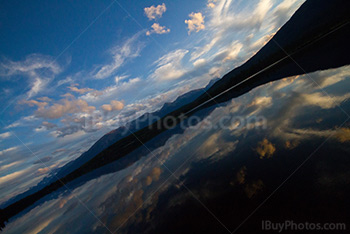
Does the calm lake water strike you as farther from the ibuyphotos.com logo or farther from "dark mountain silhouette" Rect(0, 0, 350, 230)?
"dark mountain silhouette" Rect(0, 0, 350, 230)

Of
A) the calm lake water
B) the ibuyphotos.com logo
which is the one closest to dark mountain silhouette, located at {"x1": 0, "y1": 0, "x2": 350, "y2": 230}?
the calm lake water

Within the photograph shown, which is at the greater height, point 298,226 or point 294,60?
point 298,226

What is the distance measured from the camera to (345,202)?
3365 mm

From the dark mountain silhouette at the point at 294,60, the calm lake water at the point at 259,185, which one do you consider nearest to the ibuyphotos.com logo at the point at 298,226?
the calm lake water at the point at 259,185

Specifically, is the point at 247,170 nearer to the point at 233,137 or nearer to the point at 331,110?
the point at 233,137

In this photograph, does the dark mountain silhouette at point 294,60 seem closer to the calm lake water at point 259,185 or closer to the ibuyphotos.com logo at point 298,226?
the calm lake water at point 259,185

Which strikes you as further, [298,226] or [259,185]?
[259,185]

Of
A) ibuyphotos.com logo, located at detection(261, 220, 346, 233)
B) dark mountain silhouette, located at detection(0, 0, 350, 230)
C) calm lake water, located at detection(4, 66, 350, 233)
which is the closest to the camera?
ibuyphotos.com logo, located at detection(261, 220, 346, 233)

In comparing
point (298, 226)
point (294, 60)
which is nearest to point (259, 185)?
point (298, 226)

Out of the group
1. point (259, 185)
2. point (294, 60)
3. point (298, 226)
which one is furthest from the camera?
point (294, 60)

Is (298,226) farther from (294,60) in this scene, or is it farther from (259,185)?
(294,60)

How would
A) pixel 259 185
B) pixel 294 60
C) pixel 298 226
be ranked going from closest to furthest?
1. pixel 298 226
2. pixel 259 185
3. pixel 294 60

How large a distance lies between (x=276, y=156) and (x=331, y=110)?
5.14 metres

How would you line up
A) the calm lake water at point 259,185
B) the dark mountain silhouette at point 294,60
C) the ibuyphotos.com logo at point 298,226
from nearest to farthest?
the ibuyphotos.com logo at point 298,226
the calm lake water at point 259,185
the dark mountain silhouette at point 294,60
